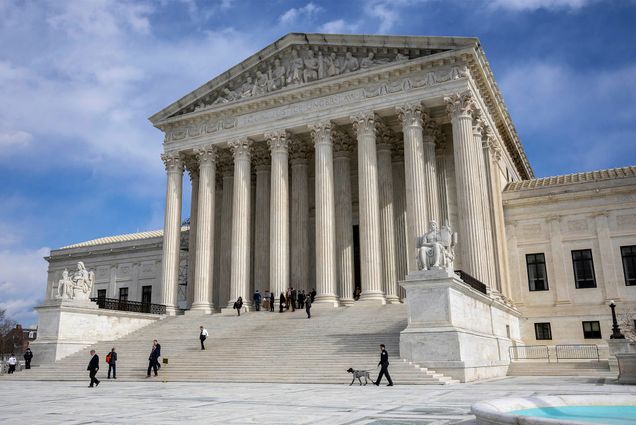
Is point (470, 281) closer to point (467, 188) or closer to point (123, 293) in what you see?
point (467, 188)

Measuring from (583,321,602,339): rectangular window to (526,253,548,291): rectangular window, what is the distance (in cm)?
322

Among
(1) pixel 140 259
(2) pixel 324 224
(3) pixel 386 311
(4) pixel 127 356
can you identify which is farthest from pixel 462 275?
(1) pixel 140 259

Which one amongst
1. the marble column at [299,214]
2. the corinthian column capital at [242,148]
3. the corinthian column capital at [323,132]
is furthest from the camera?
the marble column at [299,214]

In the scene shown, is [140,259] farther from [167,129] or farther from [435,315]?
[435,315]

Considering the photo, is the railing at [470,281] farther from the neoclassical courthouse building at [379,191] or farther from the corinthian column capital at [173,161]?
the corinthian column capital at [173,161]

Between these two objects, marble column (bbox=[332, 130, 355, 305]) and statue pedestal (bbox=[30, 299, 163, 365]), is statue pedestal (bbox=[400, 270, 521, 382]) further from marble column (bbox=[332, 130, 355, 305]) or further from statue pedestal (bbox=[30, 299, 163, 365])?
statue pedestal (bbox=[30, 299, 163, 365])

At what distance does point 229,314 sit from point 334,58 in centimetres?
1782

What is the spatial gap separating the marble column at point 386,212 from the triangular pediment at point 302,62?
15.9 ft

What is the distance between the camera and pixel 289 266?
40844 mm

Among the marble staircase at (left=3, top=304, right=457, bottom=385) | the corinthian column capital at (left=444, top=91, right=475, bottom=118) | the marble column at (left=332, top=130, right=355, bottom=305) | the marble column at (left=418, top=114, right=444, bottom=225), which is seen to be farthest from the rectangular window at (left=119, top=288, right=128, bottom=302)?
the corinthian column capital at (left=444, top=91, right=475, bottom=118)

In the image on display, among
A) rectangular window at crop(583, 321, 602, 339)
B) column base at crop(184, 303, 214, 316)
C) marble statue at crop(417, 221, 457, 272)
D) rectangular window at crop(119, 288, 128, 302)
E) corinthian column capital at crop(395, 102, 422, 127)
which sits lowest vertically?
rectangular window at crop(583, 321, 602, 339)

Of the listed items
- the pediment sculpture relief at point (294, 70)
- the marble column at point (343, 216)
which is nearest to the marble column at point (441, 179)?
the marble column at point (343, 216)

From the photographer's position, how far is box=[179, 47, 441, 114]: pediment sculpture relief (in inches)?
1439

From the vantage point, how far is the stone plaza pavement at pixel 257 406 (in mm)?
10789
